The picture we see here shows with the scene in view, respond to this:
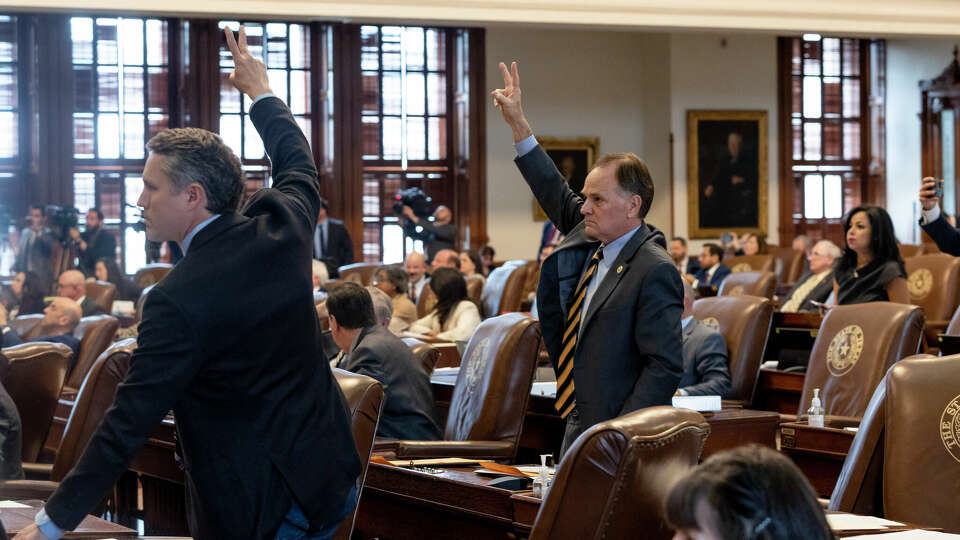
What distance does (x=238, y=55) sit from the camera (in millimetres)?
2436

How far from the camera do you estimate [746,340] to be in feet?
16.6

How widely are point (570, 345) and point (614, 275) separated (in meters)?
0.22

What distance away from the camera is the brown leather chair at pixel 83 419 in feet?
12.4

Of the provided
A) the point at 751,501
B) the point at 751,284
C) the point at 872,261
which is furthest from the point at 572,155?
the point at 751,501

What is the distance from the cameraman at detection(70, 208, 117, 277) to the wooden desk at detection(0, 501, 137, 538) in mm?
11639

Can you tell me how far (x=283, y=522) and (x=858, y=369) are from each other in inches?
113

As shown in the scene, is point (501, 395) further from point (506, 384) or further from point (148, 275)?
point (148, 275)

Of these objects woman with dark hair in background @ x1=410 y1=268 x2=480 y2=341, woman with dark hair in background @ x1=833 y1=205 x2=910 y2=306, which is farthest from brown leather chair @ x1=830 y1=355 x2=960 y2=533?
woman with dark hair in background @ x1=410 y1=268 x2=480 y2=341

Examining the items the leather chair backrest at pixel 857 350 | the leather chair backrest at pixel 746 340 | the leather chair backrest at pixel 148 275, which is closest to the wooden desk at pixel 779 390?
the leather chair backrest at pixel 746 340

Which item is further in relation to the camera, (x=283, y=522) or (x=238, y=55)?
(x=238, y=55)

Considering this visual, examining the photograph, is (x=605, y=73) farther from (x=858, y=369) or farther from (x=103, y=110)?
(x=858, y=369)

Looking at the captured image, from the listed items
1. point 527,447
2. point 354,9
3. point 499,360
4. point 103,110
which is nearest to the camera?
point 499,360

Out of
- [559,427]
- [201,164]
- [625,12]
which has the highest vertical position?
[625,12]

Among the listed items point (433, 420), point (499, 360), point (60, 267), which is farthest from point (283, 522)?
point (60, 267)
